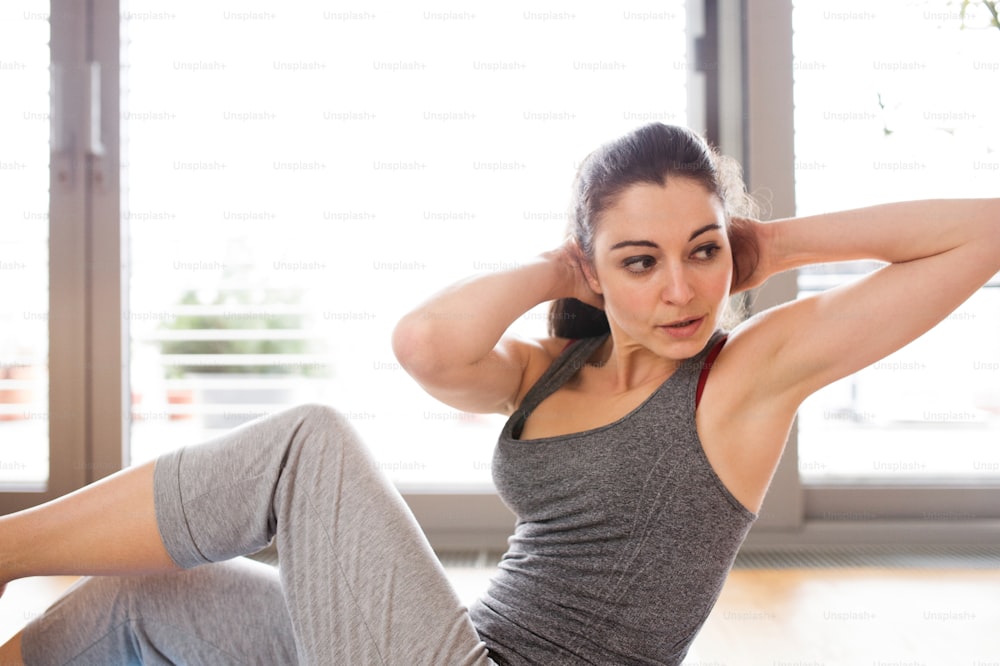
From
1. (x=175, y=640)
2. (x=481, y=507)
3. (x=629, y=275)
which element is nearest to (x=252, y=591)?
(x=175, y=640)

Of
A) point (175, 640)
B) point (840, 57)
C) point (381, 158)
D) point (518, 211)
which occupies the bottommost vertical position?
point (175, 640)

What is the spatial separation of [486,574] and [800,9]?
1765mm

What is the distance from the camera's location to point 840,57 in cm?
212

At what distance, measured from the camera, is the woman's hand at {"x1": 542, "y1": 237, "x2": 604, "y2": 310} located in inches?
49.1

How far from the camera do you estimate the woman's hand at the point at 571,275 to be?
1248 millimetres

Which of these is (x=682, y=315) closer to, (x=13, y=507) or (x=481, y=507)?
(x=481, y=507)

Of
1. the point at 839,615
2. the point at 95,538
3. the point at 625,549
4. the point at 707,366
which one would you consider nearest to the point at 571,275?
the point at 707,366

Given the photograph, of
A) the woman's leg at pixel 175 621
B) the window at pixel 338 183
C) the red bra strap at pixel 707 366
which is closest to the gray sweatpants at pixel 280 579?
the woman's leg at pixel 175 621

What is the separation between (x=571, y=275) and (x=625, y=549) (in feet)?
1.52

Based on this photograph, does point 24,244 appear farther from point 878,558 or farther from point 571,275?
point 878,558

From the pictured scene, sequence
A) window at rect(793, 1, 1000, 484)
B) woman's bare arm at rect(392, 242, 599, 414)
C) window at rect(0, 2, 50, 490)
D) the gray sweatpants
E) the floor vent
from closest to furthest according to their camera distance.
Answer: the gray sweatpants, woman's bare arm at rect(392, 242, 599, 414), the floor vent, window at rect(793, 1, 1000, 484), window at rect(0, 2, 50, 490)

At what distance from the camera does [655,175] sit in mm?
1096

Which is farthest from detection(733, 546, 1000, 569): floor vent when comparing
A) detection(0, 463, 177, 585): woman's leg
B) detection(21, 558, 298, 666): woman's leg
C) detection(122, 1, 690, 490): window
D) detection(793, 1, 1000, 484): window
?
detection(0, 463, 177, 585): woman's leg

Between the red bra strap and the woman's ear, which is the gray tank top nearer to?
the red bra strap
